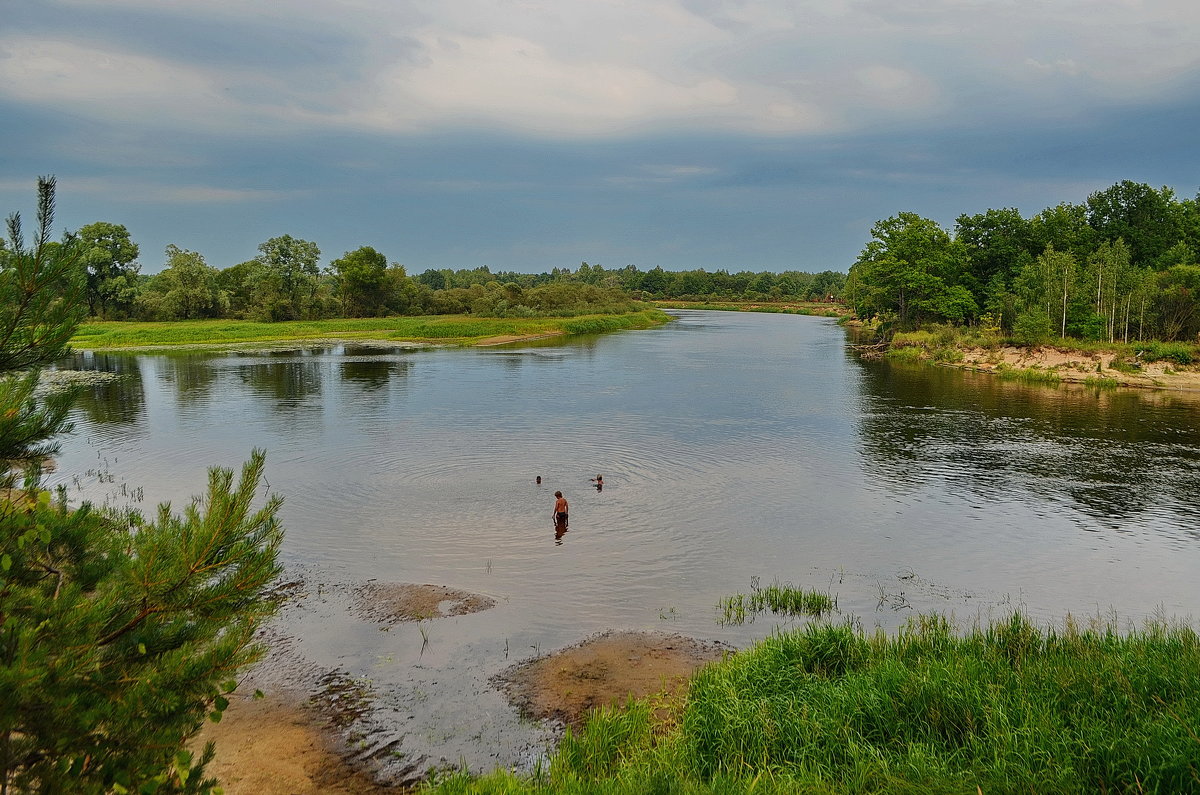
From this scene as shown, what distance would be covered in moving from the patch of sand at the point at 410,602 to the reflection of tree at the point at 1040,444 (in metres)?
17.7

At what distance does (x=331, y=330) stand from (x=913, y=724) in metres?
100

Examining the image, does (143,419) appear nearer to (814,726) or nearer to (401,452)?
(401,452)

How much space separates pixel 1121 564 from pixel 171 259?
118245mm

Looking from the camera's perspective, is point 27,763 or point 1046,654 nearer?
point 27,763

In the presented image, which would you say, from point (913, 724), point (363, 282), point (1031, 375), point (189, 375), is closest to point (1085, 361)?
point (1031, 375)

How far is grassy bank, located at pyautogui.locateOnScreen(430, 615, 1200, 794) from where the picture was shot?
→ 8633 millimetres

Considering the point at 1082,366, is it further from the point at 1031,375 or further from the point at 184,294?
the point at 184,294

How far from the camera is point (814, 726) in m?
10.4

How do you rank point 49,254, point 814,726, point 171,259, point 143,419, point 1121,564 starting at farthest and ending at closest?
1. point 171,259
2. point 143,419
3. point 1121,564
4. point 814,726
5. point 49,254

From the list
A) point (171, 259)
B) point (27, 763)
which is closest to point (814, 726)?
point (27, 763)

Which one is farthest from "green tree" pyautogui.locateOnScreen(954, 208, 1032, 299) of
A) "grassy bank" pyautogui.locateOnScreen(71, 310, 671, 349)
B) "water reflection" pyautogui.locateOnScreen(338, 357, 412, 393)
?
"water reflection" pyautogui.locateOnScreen(338, 357, 412, 393)

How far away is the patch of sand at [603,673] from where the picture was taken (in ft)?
41.4

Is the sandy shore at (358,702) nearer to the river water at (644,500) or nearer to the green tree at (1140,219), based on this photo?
the river water at (644,500)

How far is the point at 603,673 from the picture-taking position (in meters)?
13.6
